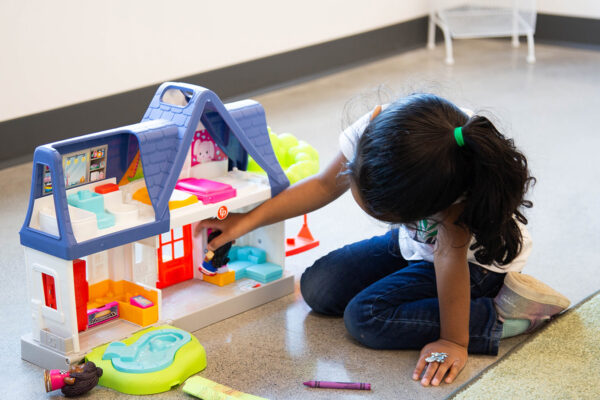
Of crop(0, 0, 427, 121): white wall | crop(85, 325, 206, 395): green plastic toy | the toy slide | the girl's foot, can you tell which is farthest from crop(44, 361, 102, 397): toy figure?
crop(0, 0, 427, 121): white wall

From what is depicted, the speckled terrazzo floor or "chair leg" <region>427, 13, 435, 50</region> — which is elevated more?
"chair leg" <region>427, 13, 435, 50</region>

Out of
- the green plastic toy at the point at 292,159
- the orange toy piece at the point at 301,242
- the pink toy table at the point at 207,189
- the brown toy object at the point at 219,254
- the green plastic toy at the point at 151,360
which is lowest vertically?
the orange toy piece at the point at 301,242

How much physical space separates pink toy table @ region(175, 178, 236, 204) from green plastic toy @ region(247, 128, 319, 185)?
0.14 m

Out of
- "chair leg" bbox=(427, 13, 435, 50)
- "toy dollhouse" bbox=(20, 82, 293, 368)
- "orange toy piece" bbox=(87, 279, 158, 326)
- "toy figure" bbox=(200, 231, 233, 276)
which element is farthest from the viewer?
"chair leg" bbox=(427, 13, 435, 50)

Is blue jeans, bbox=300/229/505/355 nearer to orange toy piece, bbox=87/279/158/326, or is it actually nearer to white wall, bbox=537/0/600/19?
orange toy piece, bbox=87/279/158/326

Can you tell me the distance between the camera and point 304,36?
329 centimetres

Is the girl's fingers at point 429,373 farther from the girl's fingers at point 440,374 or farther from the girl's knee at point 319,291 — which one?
the girl's knee at point 319,291

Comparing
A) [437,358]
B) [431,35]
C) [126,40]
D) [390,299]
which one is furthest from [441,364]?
[431,35]

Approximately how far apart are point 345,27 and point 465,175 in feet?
7.95

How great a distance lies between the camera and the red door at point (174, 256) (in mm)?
1511

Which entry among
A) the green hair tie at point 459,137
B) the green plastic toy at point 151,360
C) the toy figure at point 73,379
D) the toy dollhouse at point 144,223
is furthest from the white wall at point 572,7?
the toy figure at point 73,379

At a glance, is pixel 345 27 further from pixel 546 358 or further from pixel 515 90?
pixel 546 358

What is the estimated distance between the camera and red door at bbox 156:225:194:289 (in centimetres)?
151

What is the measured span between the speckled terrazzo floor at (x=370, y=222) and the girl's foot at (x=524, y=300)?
0.06 metres
